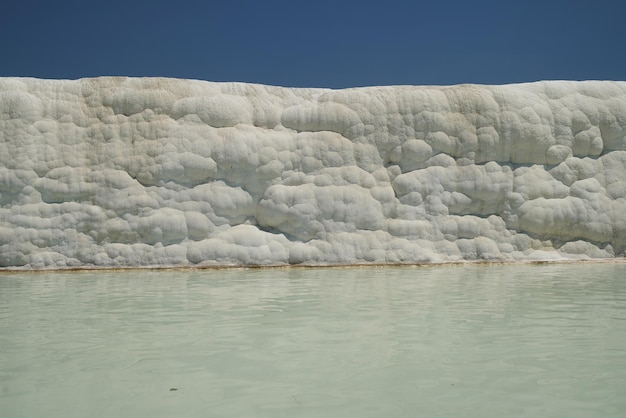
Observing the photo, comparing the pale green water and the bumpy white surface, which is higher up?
the bumpy white surface

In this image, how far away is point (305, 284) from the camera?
8125 mm

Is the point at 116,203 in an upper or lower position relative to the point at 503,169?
lower

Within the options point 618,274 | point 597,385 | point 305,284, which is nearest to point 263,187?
point 305,284

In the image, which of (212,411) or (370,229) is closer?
(212,411)

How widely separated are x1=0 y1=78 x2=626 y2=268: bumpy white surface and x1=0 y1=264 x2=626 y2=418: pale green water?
14.0 ft

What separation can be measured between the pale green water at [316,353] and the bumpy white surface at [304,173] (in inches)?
168

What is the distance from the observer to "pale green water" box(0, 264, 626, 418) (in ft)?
9.50

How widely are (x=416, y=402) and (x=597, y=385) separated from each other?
3.10ft

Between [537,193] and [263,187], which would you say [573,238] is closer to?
[537,193]

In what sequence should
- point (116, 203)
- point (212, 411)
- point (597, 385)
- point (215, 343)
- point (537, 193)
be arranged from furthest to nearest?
point (537, 193) → point (116, 203) → point (215, 343) → point (597, 385) → point (212, 411)

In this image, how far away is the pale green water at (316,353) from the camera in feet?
9.50

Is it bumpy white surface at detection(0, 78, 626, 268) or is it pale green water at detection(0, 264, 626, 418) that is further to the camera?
bumpy white surface at detection(0, 78, 626, 268)

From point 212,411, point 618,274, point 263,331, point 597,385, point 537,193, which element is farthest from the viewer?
→ point 537,193

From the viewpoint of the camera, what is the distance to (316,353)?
3834 mm
